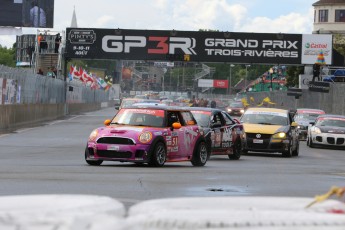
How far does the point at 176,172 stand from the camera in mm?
17625

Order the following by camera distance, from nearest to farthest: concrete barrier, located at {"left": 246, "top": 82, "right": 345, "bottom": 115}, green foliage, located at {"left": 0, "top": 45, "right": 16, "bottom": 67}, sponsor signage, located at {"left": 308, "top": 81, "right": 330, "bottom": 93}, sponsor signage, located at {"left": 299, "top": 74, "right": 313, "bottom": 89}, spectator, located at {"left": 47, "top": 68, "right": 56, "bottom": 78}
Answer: sponsor signage, located at {"left": 308, "top": 81, "right": 330, "bottom": 93}, concrete barrier, located at {"left": 246, "top": 82, "right": 345, "bottom": 115}, spectator, located at {"left": 47, "top": 68, "right": 56, "bottom": 78}, sponsor signage, located at {"left": 299, "top": 74, "right": 313, "bottom": 89}, green foliage, located at {"left": 0, "top": 45, "right": 16, "bottom": 67}

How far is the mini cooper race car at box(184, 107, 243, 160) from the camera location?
2369 cm

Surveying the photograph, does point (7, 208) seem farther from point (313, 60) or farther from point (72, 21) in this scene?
point (72, 21)

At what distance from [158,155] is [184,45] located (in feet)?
142

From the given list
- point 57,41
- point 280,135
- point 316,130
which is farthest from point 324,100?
point 280,135

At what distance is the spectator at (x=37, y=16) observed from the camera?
211 feet

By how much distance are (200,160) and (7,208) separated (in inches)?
686

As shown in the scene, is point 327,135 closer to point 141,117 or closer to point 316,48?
point 141,117

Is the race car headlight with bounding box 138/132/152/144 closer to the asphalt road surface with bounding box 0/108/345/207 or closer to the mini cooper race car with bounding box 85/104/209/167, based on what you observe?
the mini cooper race car with bounding box 85/104/209/167

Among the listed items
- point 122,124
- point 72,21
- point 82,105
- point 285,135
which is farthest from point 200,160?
point 72,21

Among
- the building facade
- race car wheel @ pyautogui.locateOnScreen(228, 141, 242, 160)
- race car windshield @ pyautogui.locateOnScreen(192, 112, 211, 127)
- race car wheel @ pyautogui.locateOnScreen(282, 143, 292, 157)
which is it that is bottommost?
race car wheel @ pyautogui.locateOnScreen(282, 143, 292, 157)

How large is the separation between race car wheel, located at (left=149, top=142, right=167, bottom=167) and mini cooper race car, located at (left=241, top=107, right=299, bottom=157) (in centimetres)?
768

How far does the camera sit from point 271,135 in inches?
1083

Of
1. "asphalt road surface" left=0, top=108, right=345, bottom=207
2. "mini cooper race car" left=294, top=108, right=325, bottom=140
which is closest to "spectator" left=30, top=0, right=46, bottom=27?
"mini cooper race car" left=294, top=108, right=325, bottom=140
